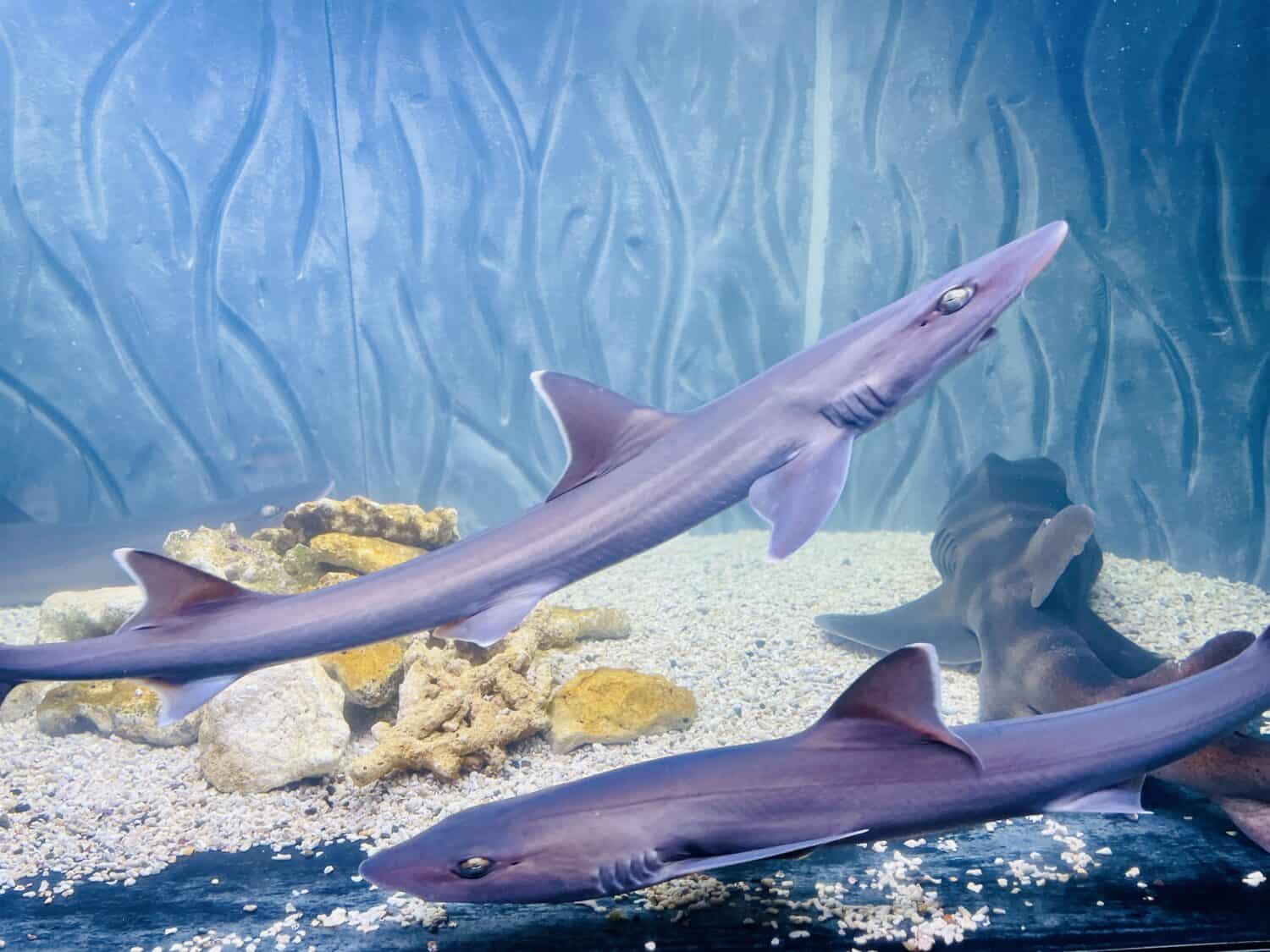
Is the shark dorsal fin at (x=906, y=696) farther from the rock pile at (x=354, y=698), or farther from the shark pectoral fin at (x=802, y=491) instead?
the rock pile at (x=354, y=698)

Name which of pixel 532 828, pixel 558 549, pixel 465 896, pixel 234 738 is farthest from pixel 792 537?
pixel 234 738

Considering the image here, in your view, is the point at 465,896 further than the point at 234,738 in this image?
No

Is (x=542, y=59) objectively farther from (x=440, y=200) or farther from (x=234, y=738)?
(x=234, y=738)

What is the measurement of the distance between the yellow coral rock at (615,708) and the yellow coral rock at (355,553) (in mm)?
1525

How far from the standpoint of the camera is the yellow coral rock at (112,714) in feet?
12.5

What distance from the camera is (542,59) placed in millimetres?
9656

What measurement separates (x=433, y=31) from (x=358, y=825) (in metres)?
9.71

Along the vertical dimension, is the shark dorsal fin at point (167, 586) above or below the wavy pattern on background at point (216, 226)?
below

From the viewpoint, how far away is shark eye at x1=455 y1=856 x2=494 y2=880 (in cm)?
185

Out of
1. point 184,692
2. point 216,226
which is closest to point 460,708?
point 184,692

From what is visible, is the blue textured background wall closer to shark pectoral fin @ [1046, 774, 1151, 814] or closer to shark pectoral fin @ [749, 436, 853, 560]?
shark pectoral fin @ [1046, 774, 1151, 814]

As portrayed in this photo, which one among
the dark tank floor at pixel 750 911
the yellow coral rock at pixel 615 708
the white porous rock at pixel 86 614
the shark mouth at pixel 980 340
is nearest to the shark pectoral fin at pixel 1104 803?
the dark tank floor at pixel 750 911

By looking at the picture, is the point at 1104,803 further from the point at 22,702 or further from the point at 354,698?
the point at 22,702

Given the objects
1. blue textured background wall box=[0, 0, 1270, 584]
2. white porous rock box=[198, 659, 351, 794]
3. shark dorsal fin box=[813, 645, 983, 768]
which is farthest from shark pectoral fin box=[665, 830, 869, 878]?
blue textured background wall box=[0, 0, 1270, 584]
